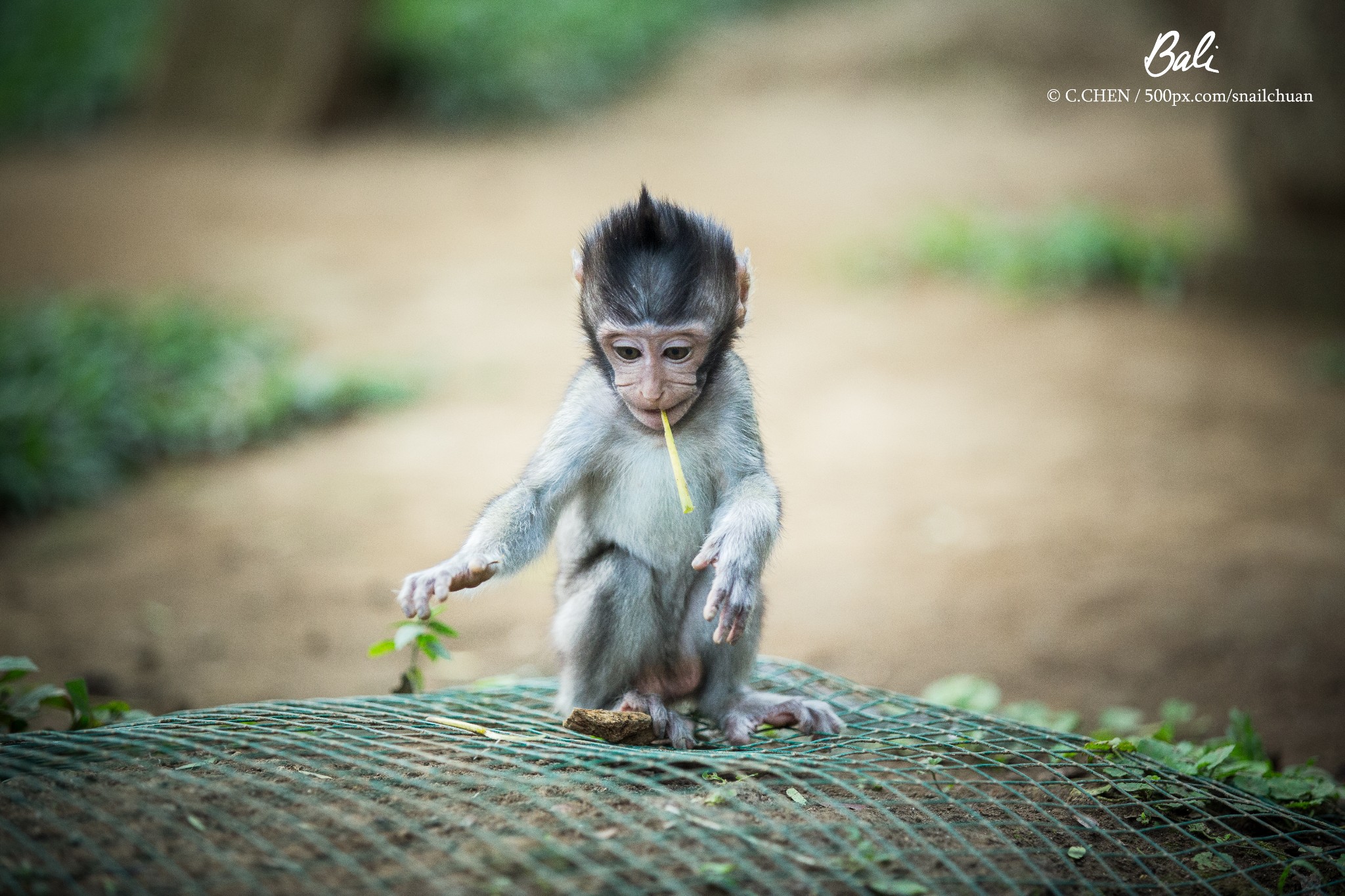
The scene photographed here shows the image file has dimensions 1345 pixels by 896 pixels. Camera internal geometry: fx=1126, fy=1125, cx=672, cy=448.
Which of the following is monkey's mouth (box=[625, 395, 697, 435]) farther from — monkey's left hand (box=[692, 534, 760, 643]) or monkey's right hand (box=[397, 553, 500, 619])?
monkey's right hand (box=[397, 553, 500, 619])

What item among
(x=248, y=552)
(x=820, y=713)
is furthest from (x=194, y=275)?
(x=820, y=713)

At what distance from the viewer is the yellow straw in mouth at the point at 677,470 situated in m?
3.89

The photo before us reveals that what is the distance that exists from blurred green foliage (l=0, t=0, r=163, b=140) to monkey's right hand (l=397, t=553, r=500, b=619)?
16.5 meters

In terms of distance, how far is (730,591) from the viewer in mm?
3672

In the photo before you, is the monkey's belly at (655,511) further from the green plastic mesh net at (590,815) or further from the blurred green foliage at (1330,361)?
the blurred green foliage at (1330,361)

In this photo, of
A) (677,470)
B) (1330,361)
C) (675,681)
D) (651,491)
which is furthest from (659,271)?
(1330,361)

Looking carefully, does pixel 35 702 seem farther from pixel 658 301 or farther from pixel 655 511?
pixel 658 301

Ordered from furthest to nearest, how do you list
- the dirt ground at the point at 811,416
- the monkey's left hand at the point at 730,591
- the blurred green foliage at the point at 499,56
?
the blurred green foliage at the point at 499,56 < the dirt ground at the point at 811,416 < the monkey's left hand at the point at 730,591

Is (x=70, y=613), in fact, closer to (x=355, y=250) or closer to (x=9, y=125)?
(x=355, y=250)

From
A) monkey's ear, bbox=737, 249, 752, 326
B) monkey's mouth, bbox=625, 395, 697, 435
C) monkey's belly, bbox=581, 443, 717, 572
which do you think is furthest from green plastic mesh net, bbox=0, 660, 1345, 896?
monkey's ear, bbox=737, 249, 752, 326

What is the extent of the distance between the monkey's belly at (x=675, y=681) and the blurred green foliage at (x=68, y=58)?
16714 millimetres

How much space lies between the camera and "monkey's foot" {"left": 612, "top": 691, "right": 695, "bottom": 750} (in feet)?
13.1

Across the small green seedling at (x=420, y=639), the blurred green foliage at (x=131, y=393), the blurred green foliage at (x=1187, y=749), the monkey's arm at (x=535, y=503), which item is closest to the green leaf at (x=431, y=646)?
the small green seedling at (x=420, y=639)

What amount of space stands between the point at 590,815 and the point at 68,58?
62.1 feet
